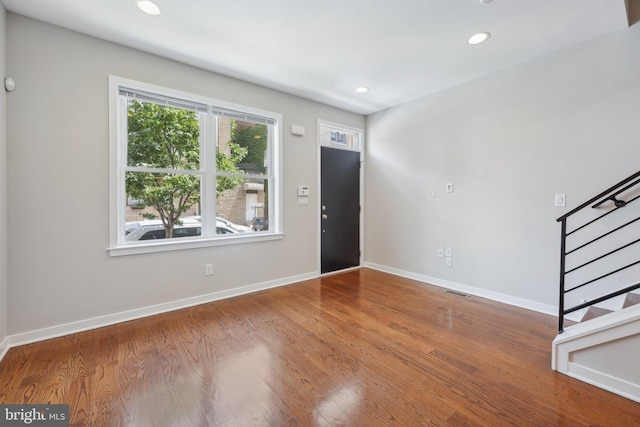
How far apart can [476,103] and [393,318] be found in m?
2.74

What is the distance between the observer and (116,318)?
260 centimetres

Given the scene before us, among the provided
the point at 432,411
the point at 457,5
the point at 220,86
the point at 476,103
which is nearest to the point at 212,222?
the point at 220,86

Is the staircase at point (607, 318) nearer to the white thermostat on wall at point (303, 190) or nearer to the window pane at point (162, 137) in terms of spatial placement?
the white thermostat on wall at point (303, 190)

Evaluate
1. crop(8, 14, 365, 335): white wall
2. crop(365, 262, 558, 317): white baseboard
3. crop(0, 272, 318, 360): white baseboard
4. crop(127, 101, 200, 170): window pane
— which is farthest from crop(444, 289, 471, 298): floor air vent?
crop(127, 101, 200, 170): window pane

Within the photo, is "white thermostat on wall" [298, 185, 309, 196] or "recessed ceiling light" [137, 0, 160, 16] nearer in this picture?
"recessed ceiling light" [137, 0, 160, 16]

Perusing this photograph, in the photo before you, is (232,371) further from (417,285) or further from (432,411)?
(417,285)

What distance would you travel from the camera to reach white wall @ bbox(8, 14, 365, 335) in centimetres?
220

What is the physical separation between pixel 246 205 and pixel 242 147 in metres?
0.74

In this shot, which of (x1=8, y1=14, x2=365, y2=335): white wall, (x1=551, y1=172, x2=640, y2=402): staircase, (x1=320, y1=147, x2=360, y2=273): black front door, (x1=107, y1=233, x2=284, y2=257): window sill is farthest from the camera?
(x1=320, y1=147, x2=360, y2=273): black front door

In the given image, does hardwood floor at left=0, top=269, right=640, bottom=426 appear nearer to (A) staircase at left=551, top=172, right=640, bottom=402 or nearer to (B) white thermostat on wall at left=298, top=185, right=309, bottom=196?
(A) staircase at left=551, top=172, right=640, bottom=402

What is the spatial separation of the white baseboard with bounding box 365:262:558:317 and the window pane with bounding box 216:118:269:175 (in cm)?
256

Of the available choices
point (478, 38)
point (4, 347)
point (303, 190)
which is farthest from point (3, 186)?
point (478, 38)

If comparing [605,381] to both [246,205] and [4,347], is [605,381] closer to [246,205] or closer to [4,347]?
[246,205]

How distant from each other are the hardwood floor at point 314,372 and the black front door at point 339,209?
1.49m
